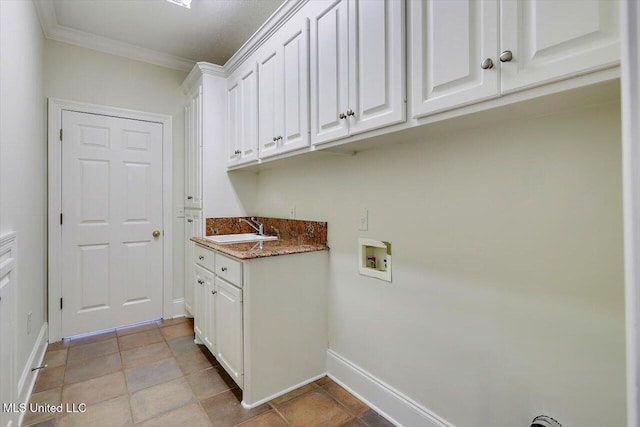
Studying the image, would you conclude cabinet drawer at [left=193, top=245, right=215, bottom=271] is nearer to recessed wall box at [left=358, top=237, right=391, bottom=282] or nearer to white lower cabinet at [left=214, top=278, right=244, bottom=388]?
white lower cabinet at [left=214, top=278, right=244, bottom=388]

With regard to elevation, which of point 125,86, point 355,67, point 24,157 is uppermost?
point 125,86

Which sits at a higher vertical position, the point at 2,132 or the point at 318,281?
the point at 2,132

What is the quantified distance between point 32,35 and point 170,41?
1014 millimetres

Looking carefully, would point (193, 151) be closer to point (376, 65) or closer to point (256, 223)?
point (256, 223)

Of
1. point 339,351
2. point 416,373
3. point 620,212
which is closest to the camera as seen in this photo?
point 620,212

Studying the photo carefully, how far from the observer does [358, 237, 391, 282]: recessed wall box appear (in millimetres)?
1789

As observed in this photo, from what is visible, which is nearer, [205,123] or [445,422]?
[445,422]

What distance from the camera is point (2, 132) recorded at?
1.46m

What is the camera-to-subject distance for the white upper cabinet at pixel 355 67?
135 centimetres

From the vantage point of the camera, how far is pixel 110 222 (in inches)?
118

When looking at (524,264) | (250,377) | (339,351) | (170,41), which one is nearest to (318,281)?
(339,351)

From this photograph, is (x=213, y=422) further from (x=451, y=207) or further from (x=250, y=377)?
(x=451, y=207)

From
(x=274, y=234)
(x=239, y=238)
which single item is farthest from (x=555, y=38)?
(x=239, y=238)

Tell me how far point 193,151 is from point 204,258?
1.20m
